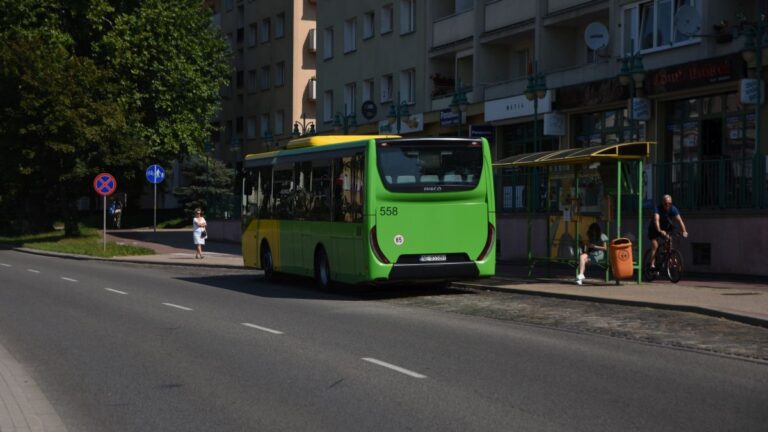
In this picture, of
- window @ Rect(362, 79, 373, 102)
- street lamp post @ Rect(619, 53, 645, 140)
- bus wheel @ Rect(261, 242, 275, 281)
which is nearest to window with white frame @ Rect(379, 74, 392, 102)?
window @ Rect(362, 79, 373, 102)

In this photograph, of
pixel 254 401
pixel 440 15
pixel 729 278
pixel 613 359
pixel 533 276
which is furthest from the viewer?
pixel 440 15

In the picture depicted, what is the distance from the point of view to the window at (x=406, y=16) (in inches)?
1779

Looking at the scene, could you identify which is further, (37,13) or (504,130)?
(37,13)

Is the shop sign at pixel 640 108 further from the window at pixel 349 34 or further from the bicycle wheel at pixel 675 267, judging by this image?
the window at pixel 349 34

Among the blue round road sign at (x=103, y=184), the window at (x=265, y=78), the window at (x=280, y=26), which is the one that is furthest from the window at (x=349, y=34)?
the window at (x=265, y=78)

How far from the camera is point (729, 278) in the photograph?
22578 millimetres

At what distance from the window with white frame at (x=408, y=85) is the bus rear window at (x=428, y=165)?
978 inches

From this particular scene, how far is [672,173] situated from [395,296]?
7882 millimetres

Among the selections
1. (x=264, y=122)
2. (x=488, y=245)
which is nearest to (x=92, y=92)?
(x=264, y=122)

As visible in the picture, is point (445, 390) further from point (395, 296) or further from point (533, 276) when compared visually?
point (533, 276)

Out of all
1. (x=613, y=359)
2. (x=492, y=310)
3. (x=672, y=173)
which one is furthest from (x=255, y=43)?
(x=613, y=359)

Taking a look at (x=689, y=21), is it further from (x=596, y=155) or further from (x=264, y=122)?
(x=264, y=122)

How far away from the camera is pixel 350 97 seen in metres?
50.8

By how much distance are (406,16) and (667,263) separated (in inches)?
1003
